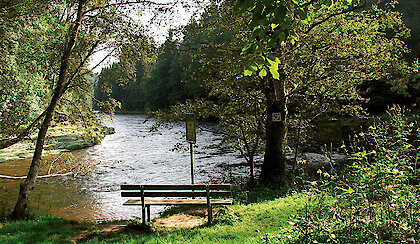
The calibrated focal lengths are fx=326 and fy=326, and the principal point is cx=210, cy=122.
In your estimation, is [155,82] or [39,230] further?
[155,82]

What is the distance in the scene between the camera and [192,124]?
9430mm

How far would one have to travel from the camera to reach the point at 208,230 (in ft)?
19.5

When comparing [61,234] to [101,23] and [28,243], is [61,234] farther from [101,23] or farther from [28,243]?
[101,23]

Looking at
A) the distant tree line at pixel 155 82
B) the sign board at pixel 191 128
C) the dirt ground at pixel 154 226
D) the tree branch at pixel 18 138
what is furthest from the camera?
the sign board at pixel 191 128

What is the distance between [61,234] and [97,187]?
7002 millimetres

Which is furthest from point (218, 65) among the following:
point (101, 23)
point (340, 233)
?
point (340, 233)

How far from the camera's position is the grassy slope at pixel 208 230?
5484mm

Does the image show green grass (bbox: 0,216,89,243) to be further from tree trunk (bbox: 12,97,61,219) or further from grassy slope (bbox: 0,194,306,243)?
tree trunk (bbox: 12,97,61,219)

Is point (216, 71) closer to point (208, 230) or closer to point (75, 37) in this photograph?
point (75, 37)

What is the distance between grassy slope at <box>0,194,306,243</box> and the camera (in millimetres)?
5484

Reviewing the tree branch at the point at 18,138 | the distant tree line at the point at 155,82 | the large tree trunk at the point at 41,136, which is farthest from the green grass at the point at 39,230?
the distant tree line at the point at 155,82

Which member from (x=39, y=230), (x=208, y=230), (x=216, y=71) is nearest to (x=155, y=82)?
(x=216, y=71)

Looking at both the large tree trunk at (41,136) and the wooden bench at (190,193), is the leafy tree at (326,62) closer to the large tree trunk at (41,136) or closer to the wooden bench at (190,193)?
the wooden bench at (190,193)

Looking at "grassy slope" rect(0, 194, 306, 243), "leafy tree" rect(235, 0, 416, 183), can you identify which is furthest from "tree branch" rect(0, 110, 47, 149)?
"leafy tree" rect(235, 0, 416, 183)
